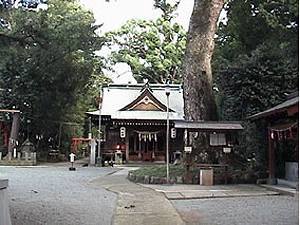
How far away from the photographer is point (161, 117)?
29.8 meters

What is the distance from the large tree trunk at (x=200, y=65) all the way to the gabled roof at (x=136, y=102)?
11534mm

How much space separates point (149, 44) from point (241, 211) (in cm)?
3163

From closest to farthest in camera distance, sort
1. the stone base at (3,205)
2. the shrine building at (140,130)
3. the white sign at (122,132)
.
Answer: the stone base at (3,205) < the shrine building at (140,130) < the white sign at (122,132)

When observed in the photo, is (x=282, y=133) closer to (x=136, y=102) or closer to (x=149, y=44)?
(x=136, y=102)

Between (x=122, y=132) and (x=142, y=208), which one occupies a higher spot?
(x=122, y=132)

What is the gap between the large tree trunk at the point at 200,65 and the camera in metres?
17.8

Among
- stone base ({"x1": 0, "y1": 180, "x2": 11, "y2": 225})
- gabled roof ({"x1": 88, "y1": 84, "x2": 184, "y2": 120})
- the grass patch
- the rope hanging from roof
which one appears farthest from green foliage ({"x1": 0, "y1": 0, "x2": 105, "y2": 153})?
stone base ({"x1": 0, "y1": 180, "x2": 11, "y2": 225})

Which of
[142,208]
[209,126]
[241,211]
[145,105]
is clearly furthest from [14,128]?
[241,211]

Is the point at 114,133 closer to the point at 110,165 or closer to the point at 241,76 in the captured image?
the point at 110,165

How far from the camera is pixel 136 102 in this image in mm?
31188

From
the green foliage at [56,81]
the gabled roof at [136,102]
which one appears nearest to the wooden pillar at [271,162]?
the green foliage at [56,81]

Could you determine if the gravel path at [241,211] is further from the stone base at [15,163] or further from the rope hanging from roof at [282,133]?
the stone base at [15,163]

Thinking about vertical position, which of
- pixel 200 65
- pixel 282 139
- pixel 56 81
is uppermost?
pixel 56 81

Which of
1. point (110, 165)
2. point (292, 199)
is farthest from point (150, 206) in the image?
point (110, 165)
